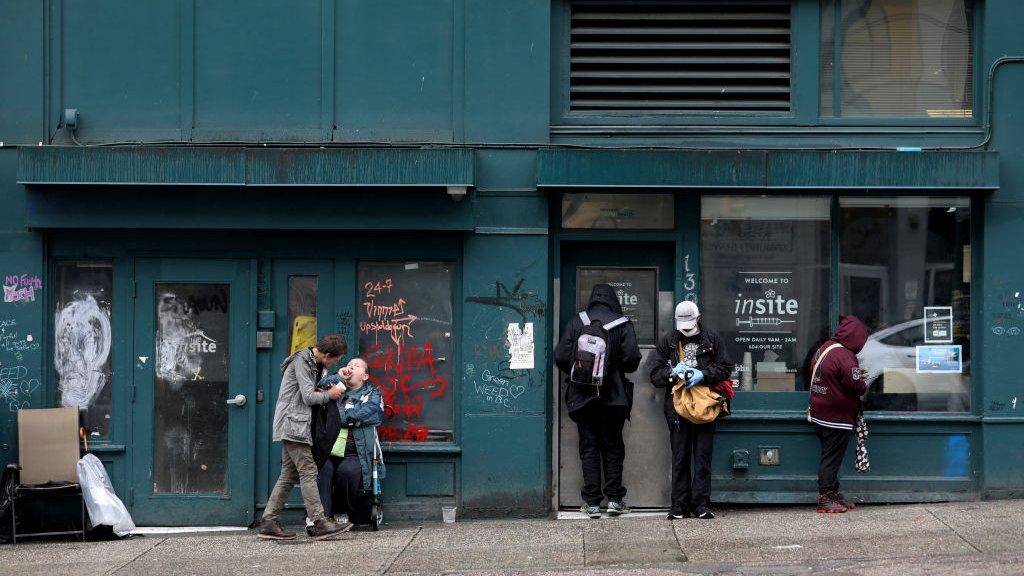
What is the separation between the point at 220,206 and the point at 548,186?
288 centimetres

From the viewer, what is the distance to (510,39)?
10.4 meters

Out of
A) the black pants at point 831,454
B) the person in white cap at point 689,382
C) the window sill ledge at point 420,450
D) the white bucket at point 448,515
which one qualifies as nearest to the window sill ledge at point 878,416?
the black pants at point 831,454

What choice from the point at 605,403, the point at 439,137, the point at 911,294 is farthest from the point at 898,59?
the point at 439,137

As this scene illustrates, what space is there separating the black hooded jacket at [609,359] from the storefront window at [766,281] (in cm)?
86

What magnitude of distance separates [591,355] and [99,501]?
4324 mm

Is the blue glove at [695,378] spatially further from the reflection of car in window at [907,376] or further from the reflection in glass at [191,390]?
the reflection in glass at [191,390]

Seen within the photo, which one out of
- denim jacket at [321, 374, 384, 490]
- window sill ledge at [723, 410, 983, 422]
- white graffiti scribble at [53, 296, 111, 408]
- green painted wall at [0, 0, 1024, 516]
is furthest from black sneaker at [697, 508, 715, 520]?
white graffiti scribble at [53, 296, 111, 408]

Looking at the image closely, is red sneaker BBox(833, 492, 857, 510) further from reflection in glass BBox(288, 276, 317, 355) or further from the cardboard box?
the cardboard box

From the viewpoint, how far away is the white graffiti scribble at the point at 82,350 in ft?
35.0

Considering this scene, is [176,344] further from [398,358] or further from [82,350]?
[398,358]

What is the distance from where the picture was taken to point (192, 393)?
10.7 m

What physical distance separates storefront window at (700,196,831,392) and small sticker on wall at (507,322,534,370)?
155 cm

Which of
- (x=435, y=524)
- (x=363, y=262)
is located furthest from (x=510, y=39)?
(x=435, y=524)

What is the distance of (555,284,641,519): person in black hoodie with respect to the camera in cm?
1006
